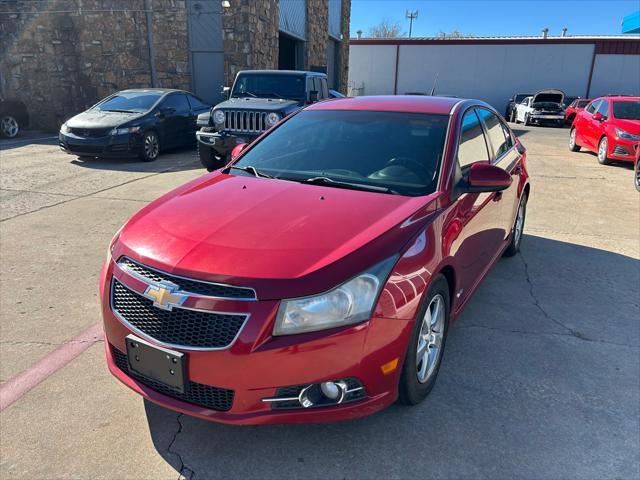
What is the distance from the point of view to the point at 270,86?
1016cm

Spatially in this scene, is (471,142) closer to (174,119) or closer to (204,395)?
(204,395)

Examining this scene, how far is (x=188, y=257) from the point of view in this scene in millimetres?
2277

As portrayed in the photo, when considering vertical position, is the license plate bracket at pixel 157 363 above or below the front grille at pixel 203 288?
below

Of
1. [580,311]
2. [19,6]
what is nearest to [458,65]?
[19,6]

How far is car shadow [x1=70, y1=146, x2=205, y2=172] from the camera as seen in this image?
9.66 meters

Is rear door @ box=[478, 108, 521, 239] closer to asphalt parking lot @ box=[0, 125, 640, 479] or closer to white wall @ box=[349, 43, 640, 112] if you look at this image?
asphalt parking lot @ box=[0, 125, 640, 479]

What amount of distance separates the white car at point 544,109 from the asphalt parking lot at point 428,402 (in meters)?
20.6

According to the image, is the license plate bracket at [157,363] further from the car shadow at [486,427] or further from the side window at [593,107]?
the side window at [593,107]

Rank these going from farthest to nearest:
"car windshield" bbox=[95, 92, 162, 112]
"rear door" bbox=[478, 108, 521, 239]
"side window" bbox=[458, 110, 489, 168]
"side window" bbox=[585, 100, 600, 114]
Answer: "side window" bbox=[585, 100, 600, 114] < "car windshield" bbox=[95, 92, 162, 112] < "rear door" bbox=[478, 108, 521, 239] < "side window" bbox=[458, 110, 489, 168]

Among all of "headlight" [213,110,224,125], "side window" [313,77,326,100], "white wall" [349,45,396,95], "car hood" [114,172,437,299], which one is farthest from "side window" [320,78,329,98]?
"white wall" [349,45,396,95]

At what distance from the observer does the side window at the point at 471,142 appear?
3369 mm

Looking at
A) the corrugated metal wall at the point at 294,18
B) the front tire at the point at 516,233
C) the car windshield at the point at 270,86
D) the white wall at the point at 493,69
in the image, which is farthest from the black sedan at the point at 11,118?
the white wall at the point at 493,69

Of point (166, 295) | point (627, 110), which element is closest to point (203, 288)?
point (166, 295)

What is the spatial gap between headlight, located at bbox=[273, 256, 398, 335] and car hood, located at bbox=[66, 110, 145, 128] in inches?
355
